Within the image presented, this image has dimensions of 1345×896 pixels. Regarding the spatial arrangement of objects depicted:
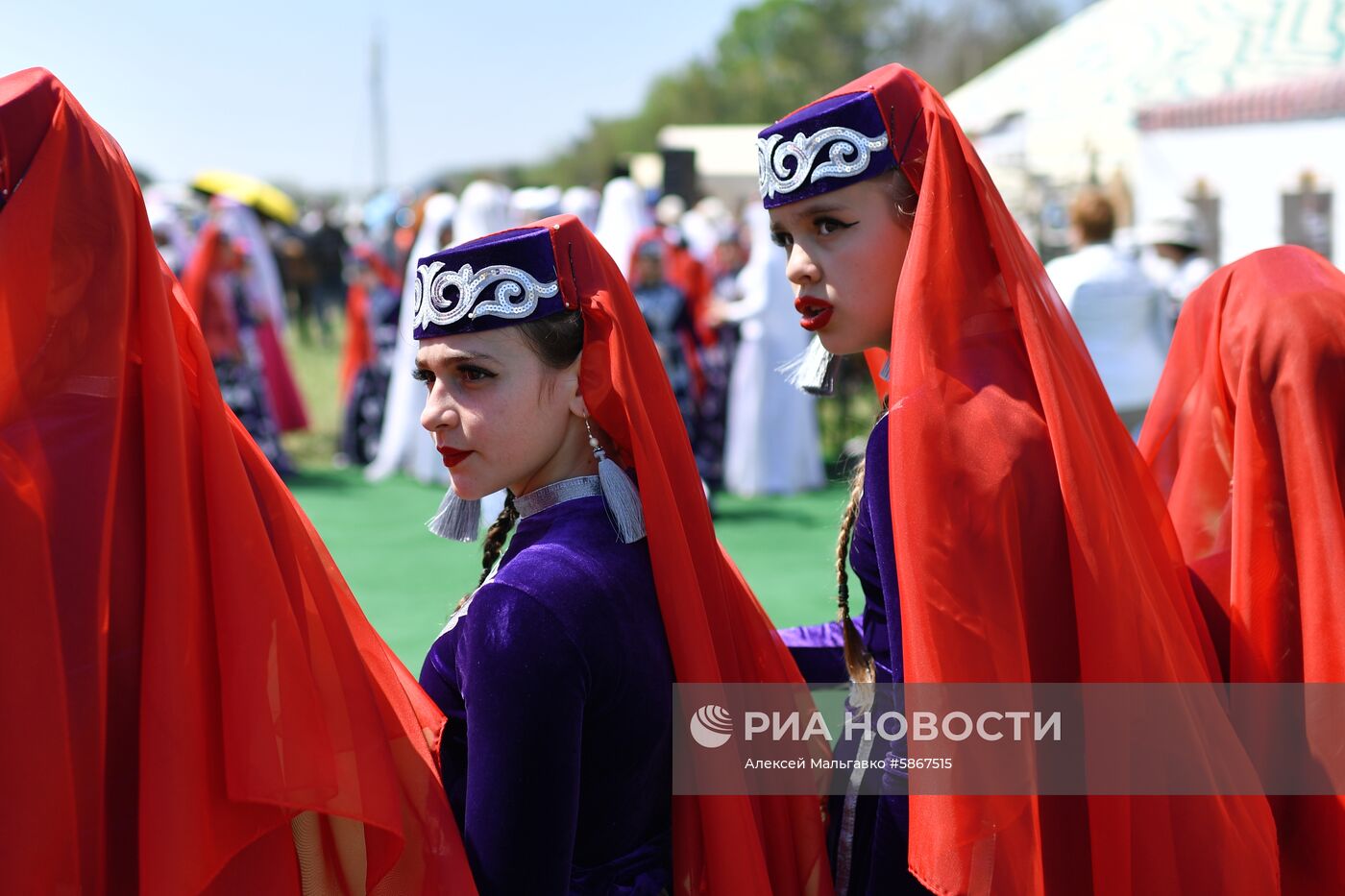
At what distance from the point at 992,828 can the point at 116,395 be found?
3.88 feet

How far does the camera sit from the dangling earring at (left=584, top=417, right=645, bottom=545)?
1794 millimetres

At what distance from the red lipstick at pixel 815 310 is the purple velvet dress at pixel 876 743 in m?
0.18

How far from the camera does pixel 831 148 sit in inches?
78.0

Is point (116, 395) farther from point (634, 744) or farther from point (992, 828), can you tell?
point (992, 828)

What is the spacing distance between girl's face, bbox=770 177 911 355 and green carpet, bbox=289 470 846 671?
3.42m

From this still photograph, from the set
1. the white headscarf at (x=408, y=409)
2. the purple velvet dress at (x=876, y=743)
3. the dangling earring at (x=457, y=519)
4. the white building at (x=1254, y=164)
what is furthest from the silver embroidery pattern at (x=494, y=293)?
the white building at (x=1254, y=164)

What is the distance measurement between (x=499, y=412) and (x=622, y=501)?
20 cm

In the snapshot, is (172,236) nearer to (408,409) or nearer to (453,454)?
(408,409)

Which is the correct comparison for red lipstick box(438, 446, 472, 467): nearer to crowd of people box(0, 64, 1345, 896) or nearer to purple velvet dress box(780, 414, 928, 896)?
crowd of people box(0, 64, 1345, 896)

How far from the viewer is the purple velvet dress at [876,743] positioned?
73.2 inches

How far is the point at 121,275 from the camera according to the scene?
5.14 feet

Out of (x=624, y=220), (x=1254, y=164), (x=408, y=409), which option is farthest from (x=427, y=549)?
(x=1254, y=164)

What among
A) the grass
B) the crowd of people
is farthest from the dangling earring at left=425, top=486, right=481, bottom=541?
the grass

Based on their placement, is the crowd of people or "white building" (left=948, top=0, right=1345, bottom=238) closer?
the crowd of people
